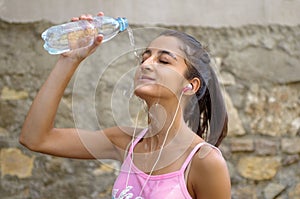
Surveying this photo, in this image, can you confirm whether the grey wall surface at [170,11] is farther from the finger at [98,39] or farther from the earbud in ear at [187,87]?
the earbud in ear at [187,87]

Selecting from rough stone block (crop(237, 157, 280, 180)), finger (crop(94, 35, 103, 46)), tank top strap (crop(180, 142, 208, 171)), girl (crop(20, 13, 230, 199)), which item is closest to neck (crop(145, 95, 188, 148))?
girl (crop(20, 13, 230, 199))

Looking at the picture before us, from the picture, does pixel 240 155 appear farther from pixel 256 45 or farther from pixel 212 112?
pixel 212 112

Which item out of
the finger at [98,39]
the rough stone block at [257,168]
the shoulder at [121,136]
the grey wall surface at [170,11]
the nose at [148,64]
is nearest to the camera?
the nose at [148,64]

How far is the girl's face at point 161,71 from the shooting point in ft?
5.82

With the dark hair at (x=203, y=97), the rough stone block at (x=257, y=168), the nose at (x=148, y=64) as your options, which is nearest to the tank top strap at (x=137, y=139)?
the dark hair at (x=203, y=97)

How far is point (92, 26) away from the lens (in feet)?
6.31

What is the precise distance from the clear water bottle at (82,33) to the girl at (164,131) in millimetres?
24

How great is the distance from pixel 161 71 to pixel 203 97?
20 cm

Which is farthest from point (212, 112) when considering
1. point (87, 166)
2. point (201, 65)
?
point (87, 166)

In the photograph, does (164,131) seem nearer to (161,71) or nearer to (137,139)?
(137,139)

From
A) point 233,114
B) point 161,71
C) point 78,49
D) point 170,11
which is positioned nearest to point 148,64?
point 161,71

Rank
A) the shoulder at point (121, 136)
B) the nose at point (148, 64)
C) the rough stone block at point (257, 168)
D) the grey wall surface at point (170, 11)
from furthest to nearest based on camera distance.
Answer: the rough stone block at point (257, 168) → the grey wall surface at point (170, 11) → the shoulder at point (121, 136) → the nose at point (148, 64)

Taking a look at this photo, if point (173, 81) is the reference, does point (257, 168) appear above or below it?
below

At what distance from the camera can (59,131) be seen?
204cm
